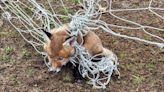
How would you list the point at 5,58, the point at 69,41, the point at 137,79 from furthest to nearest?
the point at 5,58
the point at 137,79
the point at 69,41

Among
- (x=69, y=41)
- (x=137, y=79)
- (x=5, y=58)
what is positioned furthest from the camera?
(x=5, y=58)

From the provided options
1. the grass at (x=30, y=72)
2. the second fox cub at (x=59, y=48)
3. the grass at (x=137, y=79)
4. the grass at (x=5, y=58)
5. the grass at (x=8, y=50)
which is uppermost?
the second fox cub at (x=59, y=48)

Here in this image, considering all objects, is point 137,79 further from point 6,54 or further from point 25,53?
point 6,54

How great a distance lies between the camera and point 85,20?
3279 millimetres

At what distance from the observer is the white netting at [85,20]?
3.18m

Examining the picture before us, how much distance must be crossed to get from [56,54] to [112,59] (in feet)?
1.52

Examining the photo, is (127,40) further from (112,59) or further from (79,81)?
(79,81)

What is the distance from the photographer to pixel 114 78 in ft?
10.5

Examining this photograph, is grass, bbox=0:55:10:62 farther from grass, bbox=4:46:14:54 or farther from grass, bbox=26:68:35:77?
grass, bbox=26:68:35:77

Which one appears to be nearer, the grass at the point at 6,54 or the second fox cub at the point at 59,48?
the second fox cub at the point at 59,48

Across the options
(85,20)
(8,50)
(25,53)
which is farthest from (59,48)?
(8,50)

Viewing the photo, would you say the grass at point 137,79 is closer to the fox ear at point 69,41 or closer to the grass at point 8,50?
the fox ear at point 69,41

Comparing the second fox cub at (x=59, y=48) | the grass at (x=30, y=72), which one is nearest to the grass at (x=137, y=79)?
the second fox cub at (x=59, y=48)

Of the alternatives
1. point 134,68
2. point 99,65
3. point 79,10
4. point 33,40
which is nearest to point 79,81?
point 99,65
